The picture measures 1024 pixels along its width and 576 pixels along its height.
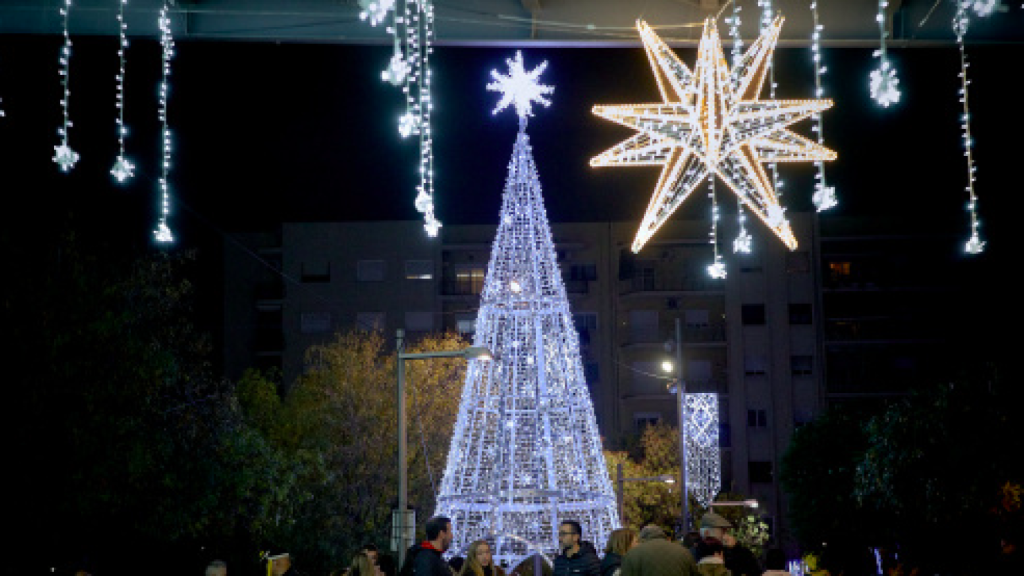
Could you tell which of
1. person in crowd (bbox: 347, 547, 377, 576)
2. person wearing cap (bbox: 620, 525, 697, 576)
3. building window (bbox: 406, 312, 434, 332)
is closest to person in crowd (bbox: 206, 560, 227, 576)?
person in crowd (bbox: 347, 547, 377, 576)

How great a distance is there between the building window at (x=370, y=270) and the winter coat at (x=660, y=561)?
48.3m

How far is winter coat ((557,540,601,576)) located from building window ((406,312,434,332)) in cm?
4529

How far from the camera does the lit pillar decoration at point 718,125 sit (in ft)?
38.8

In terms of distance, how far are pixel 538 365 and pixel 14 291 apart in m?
8.87

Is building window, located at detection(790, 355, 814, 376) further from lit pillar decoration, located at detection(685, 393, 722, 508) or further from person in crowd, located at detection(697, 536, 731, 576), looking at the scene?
person in crowd, located at detection(697, 536, 731, 576)

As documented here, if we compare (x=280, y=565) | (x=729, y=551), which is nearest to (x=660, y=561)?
(x=729, y=551)

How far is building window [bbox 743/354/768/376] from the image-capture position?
56.3 meters

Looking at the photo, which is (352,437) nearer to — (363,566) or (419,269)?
(419,269)

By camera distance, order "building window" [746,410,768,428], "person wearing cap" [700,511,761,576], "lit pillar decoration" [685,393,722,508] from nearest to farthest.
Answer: "person wearing cap" [700,511,761,576], "lit pillar decoration" [685,393,722,508], "building window" [746,410,768,428]

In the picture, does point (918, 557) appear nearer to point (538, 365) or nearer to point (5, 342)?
point (538, 365)

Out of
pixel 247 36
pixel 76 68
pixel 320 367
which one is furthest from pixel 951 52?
pixel 320 367

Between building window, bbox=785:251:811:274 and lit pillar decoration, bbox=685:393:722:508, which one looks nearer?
lit pillar decoration, bbox=685:393:722:508

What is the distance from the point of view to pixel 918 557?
77.3ft

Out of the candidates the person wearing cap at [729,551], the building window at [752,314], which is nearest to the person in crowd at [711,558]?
the person wearing cap at [729,551]
